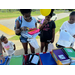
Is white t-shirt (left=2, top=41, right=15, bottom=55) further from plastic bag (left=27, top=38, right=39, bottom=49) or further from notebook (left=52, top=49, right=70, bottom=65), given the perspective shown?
notebook (left=52, top=49, right=70, bottom=65)

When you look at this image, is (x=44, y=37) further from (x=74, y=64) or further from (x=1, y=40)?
(x=1, y=40)

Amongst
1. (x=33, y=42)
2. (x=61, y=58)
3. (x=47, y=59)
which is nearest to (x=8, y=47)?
(x=33, y=42)

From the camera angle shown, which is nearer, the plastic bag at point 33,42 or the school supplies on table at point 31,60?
the school supplies on table at point 31,60

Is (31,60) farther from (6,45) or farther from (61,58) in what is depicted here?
(6,45)

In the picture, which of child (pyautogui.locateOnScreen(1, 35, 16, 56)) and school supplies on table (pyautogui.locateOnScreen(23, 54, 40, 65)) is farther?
child (pyautogui.locateOnScreen(1, 35, 16, 56))

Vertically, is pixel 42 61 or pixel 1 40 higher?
pixel 1 40

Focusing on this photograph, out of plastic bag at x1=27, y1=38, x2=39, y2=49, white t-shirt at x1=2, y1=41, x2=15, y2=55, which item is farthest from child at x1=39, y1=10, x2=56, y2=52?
white t-shirt at x1=2, y1=41, x2=15, y2=55

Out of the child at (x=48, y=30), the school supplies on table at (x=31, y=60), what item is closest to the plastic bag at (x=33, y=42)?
the school supplies on table at (x=31, y=60)

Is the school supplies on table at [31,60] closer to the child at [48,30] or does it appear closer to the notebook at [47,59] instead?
the notebook at [47,59]

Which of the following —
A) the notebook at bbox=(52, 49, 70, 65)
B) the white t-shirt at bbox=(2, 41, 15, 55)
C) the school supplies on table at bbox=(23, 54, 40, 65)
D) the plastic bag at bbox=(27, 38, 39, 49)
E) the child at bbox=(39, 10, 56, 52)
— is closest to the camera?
the notebook at bbox=(52, 49, 70, 65)
